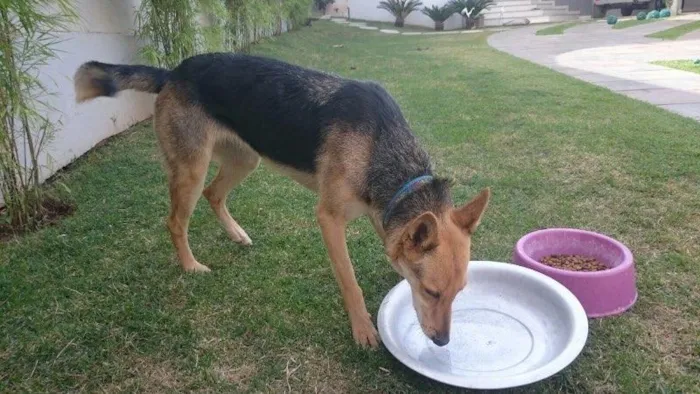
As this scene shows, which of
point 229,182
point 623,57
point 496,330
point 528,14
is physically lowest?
point 496,330

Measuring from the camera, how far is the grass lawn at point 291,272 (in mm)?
2697

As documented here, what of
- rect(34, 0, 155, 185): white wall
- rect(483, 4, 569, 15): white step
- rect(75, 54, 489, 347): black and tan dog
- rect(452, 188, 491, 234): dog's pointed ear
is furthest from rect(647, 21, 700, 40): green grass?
rect(452, 188, 491, 234): dog's pointed ear

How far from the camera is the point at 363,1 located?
1309 inches

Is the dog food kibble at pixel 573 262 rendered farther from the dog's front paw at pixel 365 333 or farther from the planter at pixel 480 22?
the planter at pixel 480 22

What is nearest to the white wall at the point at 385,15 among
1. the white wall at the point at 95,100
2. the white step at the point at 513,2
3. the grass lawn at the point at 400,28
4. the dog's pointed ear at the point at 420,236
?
the grass lawn at the point at 400,28

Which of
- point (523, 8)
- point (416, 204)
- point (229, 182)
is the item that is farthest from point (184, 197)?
point (523, 8)

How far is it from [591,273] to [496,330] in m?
0.60

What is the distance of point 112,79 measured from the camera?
3.68m

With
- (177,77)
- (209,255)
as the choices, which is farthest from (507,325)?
(177,77)

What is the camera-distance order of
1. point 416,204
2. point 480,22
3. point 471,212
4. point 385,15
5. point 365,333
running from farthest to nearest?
1. point 385,15
2. point 480,22
3. point 365,333
4. point 416,204
5. point 471,212

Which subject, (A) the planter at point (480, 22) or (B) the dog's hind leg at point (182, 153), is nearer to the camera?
(B) the dog's hind leg at point (182, 153)

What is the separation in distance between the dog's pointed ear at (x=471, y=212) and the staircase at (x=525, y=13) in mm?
26099

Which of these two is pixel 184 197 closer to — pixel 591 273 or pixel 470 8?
pixel 591 273

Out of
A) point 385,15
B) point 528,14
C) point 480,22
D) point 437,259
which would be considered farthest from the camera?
point 385,15
